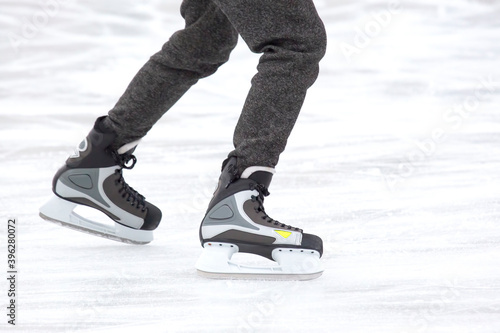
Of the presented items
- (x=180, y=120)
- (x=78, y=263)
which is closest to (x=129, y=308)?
(x=78, y=263)

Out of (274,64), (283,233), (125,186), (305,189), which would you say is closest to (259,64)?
(274,64)

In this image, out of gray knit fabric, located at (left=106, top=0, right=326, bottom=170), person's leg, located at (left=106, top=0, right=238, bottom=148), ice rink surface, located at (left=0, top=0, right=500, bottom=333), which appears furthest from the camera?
person's leg, located at (left=106, top=0, right=238, bottom=148)

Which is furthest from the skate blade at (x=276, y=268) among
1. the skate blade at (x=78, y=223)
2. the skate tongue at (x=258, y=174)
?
the skate blade at (x=78, y=223)

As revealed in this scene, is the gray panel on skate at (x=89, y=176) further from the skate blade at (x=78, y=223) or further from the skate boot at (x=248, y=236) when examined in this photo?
the skate boot at (x=248, y=236)

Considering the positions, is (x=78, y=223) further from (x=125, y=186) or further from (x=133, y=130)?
(x=133, y=130)

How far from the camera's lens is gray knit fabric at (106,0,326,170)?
48.3 inches

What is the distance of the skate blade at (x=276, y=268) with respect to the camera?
1.27 metres

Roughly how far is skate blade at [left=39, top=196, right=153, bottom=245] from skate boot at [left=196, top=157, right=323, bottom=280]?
25 centimetres

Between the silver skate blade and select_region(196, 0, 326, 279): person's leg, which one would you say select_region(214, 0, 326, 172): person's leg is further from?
the silver skate blade

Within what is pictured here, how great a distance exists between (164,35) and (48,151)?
9.54 ft

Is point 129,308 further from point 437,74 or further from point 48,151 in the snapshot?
point 437,74

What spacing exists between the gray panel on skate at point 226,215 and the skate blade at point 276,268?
6 centimetres

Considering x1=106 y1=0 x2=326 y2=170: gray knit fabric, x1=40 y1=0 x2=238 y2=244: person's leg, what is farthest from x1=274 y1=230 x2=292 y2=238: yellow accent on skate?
x1=40 y1=0 x2=238 y2=244: person's leg

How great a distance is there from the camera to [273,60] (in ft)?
4.14
